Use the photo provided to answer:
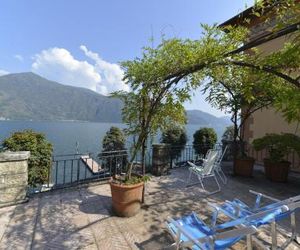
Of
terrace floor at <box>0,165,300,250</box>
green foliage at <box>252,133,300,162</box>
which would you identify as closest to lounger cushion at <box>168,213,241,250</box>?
terrace floor at <box>0,165,300,250</box>

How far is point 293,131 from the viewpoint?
7.84 m

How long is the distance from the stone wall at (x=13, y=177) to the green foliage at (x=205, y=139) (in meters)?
7.43

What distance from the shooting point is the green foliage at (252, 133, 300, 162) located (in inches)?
243

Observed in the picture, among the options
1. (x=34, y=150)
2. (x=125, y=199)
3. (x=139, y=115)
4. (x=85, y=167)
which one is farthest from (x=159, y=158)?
(x=34, y=150)

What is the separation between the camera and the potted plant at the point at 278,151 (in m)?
6.27

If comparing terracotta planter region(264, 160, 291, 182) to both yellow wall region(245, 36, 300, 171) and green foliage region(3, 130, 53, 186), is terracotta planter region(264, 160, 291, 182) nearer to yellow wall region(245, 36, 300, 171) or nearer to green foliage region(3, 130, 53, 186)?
yellow wall region(245, 36, 300, 171)

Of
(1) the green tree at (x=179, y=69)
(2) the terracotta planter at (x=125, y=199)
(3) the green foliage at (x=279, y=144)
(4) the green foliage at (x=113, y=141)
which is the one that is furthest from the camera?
(4) the green foliage at (x=113, y=141)

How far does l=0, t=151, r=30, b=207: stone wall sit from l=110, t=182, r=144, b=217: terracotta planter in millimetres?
1747

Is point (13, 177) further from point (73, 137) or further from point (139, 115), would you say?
point (73, 137)

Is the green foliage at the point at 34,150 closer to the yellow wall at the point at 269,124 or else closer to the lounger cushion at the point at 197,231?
the lounger cushion at the point at 197,231

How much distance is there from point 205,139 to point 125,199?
7327mm

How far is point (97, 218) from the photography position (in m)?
3.87

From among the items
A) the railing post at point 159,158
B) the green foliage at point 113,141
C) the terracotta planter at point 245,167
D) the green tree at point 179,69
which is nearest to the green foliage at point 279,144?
the terracotta planter at point 245,167

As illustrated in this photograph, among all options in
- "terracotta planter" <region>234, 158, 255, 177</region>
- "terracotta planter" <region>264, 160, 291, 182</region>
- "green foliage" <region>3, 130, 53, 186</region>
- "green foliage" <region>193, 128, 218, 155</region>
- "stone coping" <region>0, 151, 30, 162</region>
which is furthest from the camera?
"green foliage" <region>193, 128, 218, 155</region>
